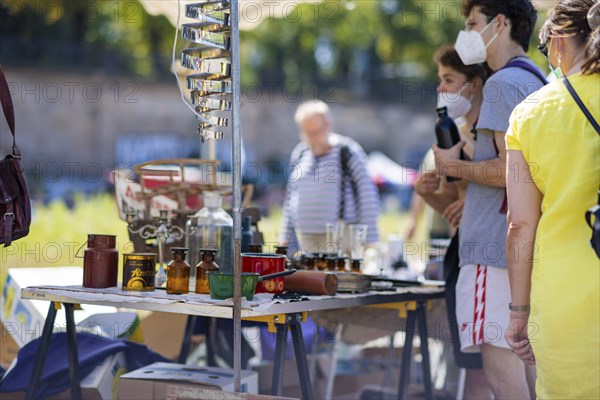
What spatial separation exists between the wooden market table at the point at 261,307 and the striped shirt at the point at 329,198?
5.33 ft

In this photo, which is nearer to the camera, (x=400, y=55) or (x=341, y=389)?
(x=341, y=389)

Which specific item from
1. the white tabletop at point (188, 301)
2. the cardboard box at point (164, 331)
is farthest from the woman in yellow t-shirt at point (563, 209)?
the cardboard box at point (164, 331)

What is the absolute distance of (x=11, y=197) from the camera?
3439mm

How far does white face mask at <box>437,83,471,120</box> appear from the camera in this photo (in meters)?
4.03

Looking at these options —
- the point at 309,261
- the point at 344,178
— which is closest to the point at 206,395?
the point at 309,261

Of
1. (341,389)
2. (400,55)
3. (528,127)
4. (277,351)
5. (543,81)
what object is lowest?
(341,389)

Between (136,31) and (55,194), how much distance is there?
8.08 metres

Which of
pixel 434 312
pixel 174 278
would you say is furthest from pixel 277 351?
pixel 434 312

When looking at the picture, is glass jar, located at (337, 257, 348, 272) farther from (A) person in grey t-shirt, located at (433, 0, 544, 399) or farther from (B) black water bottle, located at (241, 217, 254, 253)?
(A) person in grey t-shirt, located at (433, 0, 544, 399)

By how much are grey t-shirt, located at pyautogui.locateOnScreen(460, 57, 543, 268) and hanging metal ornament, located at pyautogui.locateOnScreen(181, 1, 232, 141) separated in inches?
43.7

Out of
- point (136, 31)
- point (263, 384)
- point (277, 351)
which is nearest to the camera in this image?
point (277, 351)

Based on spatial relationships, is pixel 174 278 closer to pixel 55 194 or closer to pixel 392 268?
pixel 392 268

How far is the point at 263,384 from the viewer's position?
484 cm

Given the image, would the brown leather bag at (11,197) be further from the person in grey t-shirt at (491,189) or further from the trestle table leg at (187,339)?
the person in grey t-shirt at (491,189)
